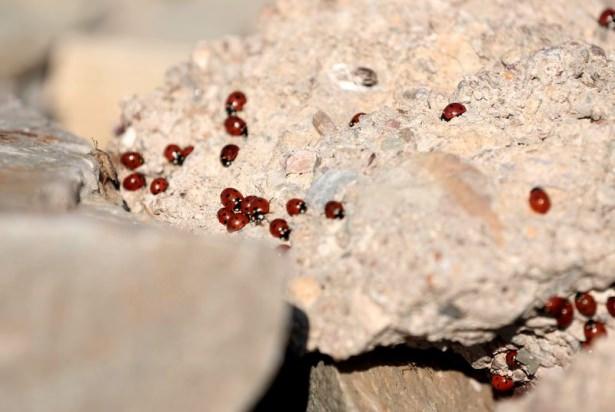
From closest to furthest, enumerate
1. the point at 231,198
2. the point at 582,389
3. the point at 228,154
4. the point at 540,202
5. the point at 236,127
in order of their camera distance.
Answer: the point at 582,389 < the point at 540,202 < the point at 231,198 < the point at 228,154 < the point at 236,127

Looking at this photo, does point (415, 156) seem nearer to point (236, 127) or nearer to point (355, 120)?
point (355, 120)

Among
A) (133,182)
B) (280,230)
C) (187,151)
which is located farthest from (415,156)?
(133,182)

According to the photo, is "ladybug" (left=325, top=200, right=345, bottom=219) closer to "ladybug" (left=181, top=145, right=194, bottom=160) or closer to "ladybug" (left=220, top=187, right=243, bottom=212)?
"ladybug" (left=220, top=187, right=243, bottom=212)

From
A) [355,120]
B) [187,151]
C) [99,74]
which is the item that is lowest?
[187,151]

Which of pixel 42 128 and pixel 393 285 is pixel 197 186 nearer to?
pixel 42 128

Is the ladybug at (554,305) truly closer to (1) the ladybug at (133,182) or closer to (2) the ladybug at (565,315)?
(2) the ladybug at (565,315)

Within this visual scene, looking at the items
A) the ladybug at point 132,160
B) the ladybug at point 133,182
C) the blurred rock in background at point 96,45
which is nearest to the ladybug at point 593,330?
the ladybug at point 133,182

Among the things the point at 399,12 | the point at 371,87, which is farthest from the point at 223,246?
the point at 399,12
